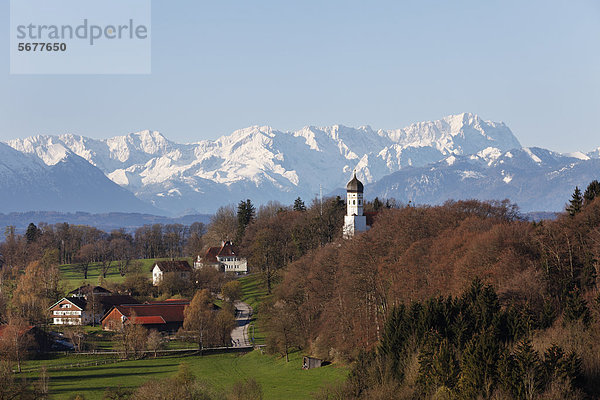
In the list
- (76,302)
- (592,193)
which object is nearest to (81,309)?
(76,302)

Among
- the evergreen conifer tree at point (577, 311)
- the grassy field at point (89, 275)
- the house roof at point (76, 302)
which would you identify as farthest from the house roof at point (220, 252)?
the evergreen conifer tree at point (577, 311)

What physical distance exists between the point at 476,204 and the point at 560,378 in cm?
5036

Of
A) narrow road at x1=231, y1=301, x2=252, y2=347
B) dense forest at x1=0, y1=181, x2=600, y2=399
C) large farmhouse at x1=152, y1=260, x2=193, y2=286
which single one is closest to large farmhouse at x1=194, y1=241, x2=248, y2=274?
large farmhouse at x1=152, y1=260, x2=193, y2=286

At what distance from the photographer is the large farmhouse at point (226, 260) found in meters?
128

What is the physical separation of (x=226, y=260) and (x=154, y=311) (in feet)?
112

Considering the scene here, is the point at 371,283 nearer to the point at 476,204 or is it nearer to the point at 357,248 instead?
the point at 357,248

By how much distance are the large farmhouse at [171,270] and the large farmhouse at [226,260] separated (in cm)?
392

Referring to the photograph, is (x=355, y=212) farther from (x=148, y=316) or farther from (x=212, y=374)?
(x=212, y=374)

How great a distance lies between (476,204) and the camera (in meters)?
83.6

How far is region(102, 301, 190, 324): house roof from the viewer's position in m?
94.2

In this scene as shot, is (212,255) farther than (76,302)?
Yes

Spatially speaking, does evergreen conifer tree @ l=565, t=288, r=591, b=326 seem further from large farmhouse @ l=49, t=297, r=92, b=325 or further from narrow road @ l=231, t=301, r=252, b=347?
large farmhouse @ l=49, t=297, r=92, b=325

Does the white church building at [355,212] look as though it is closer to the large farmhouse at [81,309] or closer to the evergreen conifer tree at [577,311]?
the large farmhouse at [81,309]

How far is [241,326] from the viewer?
94.1 metres
